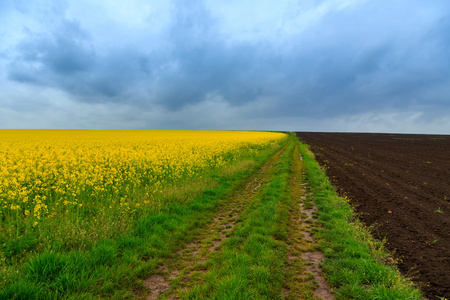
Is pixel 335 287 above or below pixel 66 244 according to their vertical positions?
below

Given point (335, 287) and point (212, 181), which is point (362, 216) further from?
point (212, 181)

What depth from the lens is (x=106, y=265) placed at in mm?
4109

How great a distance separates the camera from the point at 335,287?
3875 millimetres

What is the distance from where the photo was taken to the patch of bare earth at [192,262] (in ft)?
12.5

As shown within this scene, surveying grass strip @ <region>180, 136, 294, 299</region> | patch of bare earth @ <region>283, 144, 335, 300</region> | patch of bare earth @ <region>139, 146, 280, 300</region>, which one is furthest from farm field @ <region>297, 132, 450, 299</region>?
patch of bare earth @ <region>139, 146, 280, 300</region>

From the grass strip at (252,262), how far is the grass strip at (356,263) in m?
0.99

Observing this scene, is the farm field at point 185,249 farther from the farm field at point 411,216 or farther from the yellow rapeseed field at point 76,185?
the farm field at point 411,216

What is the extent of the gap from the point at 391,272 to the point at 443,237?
3447 mm

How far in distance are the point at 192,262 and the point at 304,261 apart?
2.43 metres

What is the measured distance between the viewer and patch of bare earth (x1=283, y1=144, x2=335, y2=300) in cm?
371

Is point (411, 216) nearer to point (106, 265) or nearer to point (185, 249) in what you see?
point (185, 249)

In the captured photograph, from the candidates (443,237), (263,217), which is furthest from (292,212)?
(443,237)

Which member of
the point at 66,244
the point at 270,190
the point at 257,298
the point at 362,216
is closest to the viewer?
the point at 257,298

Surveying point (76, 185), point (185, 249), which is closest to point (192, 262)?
point (185, 249)
